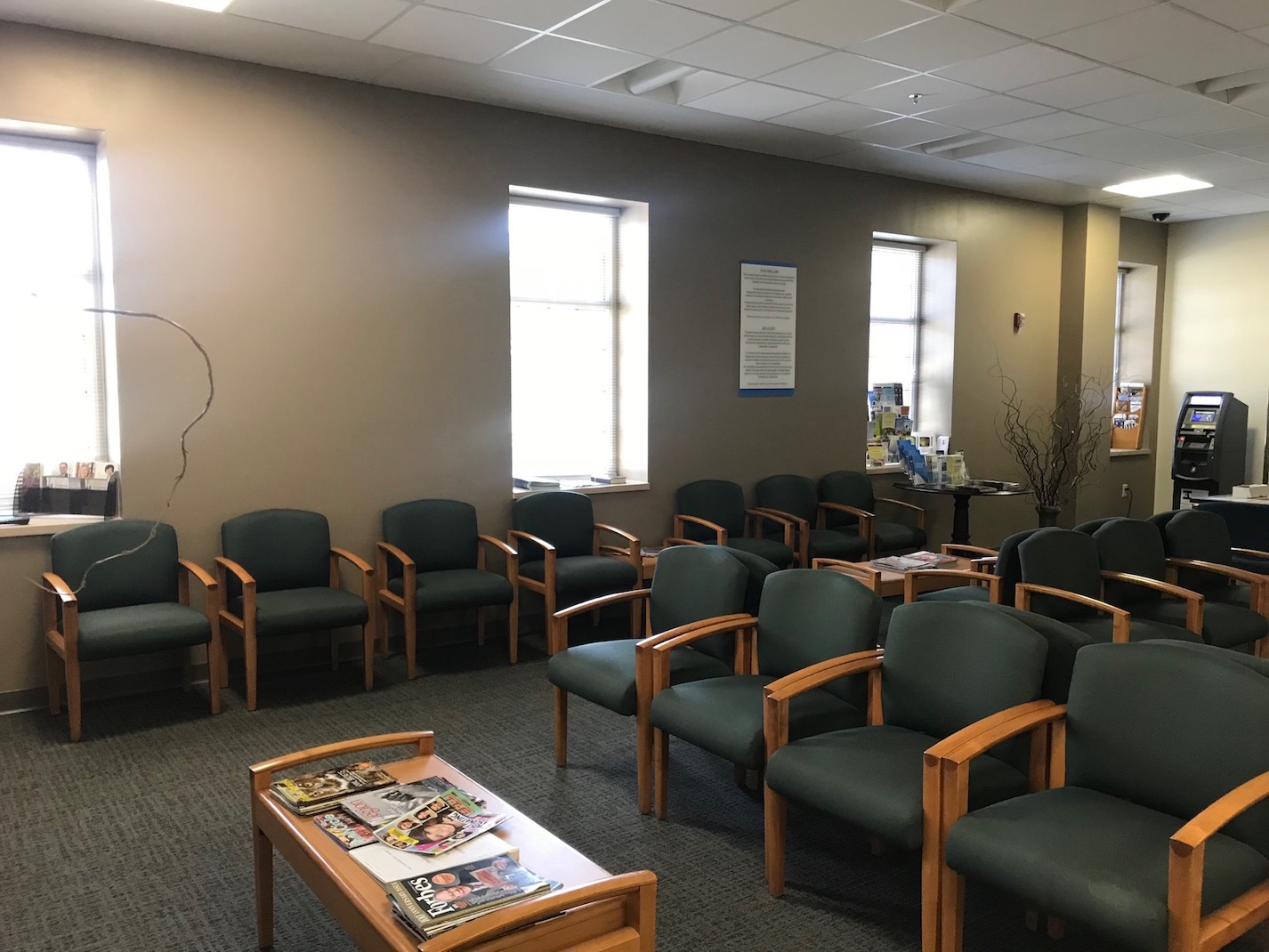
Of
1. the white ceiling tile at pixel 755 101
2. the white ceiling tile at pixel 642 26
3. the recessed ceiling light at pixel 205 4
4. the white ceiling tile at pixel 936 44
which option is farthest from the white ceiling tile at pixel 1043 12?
the recessed ceiling light at pixel 205 4

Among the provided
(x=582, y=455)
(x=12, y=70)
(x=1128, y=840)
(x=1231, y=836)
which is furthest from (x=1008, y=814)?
(x=12, y=70)

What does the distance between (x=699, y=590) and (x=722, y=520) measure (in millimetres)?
2752

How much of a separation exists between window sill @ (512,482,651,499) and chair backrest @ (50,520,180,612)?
1.90m

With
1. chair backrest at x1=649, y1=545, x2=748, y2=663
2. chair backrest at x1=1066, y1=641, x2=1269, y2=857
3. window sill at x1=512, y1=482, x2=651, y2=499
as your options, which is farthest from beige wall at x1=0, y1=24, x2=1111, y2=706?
chair backrest at x1=1066, y1=641, x2=1269, y2=857

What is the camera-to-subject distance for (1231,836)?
2268 millimetres

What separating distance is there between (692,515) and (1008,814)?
4079mm

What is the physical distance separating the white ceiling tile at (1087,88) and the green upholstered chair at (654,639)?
3.19m

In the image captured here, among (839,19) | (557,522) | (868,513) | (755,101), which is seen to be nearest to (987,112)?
(755,101)

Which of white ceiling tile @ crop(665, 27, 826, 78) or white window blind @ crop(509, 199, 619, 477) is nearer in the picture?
white ceiling tile @ crop(665, 27, 826, 78)

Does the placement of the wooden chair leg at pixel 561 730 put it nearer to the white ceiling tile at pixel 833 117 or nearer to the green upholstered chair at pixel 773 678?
the green upholstered chair at pixel 773 678

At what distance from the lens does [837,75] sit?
4996 mm

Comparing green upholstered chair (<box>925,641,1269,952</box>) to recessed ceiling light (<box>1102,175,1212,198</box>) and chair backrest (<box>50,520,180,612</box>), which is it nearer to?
chair backrest (<box>50,520,180,612</box>)

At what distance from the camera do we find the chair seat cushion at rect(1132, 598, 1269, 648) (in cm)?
430

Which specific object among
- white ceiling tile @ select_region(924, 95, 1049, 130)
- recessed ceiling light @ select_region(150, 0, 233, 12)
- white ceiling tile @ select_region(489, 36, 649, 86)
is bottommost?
recessed ceiling light @ select_region(150, 0, 233, 12)
